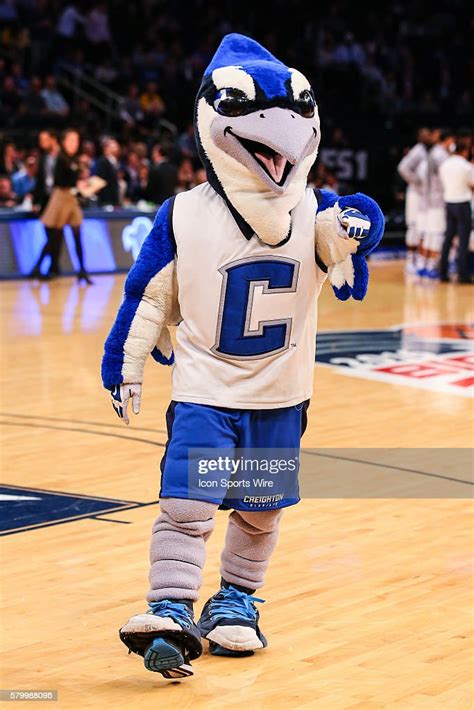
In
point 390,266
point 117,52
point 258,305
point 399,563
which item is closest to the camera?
point 258,305

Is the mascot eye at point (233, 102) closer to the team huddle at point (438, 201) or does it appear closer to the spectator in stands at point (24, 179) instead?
the team huddle at point (438, 201)

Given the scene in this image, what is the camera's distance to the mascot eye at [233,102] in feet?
12.6

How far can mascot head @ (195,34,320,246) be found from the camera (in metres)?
3.81

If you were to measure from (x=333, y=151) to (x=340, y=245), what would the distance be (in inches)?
635

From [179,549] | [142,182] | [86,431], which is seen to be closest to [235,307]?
[179,549]

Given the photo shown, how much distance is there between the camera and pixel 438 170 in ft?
49.6

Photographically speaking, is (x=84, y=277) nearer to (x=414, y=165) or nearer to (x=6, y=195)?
(x=6, y=195)

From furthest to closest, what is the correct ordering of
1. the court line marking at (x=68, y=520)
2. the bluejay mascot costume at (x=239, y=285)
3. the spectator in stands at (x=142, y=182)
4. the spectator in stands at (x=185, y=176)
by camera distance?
the spectator in stands at (x=185, y=176)
the spectator in stands at (x=142, y=182)
the court line marking at (x=68, y=520)
the bluejay mascot costume at (x=239, y=285)

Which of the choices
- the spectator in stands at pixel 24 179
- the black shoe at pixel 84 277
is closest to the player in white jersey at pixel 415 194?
the black shoe at pixel 84 277


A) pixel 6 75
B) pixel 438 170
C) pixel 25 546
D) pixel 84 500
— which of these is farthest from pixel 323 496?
pixel 6 75

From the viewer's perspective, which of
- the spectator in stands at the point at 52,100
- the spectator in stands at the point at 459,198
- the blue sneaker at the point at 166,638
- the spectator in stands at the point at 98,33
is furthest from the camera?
the spectator in stands at the point at 98,33

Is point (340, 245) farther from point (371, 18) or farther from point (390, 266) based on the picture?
point (371, 18)

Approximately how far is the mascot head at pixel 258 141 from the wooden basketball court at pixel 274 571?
1.19 metres

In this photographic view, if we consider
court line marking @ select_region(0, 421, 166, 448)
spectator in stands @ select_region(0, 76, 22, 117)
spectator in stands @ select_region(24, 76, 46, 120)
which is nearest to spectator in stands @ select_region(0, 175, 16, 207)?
spectator in stands @ select_region(24, 76, 46, 120)
